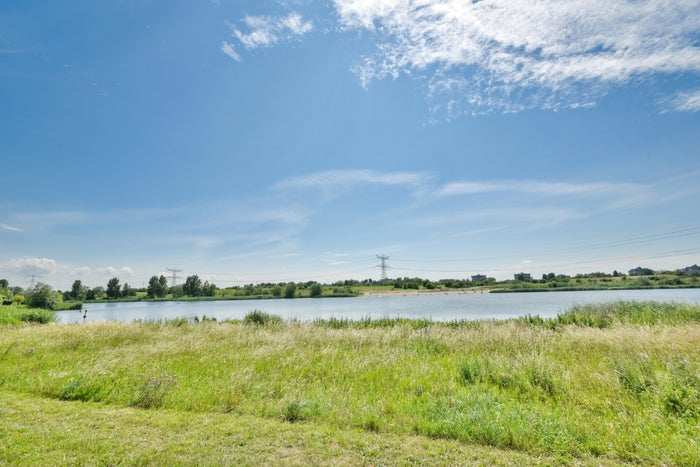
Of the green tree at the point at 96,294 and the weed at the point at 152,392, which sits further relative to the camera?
the green tree at the point at 96,294

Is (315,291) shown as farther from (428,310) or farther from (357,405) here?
(357,405)

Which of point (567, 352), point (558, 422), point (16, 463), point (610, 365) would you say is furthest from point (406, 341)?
point (16, 463)

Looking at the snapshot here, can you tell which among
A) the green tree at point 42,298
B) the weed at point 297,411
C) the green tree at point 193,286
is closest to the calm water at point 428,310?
the green tree at point 42,298

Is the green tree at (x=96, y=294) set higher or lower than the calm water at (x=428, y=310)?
higher

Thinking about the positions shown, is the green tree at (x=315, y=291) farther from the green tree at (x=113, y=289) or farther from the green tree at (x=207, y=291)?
the green tree at (x=113, y=289)

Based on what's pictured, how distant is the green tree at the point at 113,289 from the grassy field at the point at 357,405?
11251 centimetres

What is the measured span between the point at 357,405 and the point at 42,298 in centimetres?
6940

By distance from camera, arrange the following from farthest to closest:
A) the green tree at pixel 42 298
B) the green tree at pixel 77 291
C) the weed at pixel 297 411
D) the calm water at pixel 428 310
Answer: the green tree at pixel 77 291, the green tree at pixel 42 298, the calm water at pixel 428 310, the weed at pixel 297 411

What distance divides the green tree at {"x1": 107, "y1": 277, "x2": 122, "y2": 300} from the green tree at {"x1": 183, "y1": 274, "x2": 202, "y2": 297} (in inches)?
796

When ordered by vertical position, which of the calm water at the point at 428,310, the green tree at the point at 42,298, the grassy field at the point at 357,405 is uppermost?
the green tree at the point at 42,298

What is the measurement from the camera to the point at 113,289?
103062 millimetres

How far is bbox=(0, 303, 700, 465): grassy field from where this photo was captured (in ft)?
15.0

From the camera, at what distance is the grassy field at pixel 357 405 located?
456 centimetres

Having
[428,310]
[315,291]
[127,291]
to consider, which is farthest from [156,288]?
[428,310]
